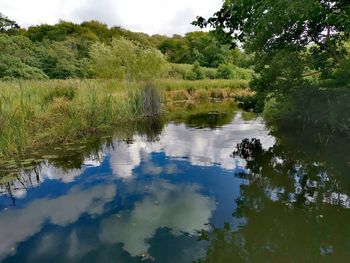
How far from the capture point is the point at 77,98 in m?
10.4

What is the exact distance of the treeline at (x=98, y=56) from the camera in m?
19.5

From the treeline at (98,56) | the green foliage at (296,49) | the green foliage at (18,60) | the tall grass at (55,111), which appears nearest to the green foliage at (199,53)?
the treeline at (98,56)

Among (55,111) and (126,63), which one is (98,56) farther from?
(55,111)

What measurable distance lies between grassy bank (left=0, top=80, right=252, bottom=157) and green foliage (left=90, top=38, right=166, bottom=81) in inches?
188

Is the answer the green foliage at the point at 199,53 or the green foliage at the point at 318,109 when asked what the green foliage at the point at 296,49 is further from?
the green foliage at the point at 199,53

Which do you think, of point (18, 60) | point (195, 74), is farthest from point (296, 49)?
point (195, 74)

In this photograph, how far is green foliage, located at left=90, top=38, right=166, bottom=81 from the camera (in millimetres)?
19016

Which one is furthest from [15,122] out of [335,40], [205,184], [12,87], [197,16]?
[335,40]

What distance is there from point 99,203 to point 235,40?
7.15 m

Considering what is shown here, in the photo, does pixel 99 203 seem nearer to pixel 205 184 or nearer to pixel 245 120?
pixel 205 184

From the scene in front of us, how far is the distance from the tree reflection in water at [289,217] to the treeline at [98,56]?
19.3ft

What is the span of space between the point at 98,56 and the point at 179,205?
16.6 meters

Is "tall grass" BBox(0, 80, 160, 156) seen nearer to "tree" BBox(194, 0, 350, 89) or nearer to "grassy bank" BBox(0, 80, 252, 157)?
"grassy bank" BBox(0, 80, 252, 157)

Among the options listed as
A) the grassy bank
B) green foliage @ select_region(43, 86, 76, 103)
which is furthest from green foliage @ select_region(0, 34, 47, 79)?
green foliage @ select_region(43, 86, 76, 103)
